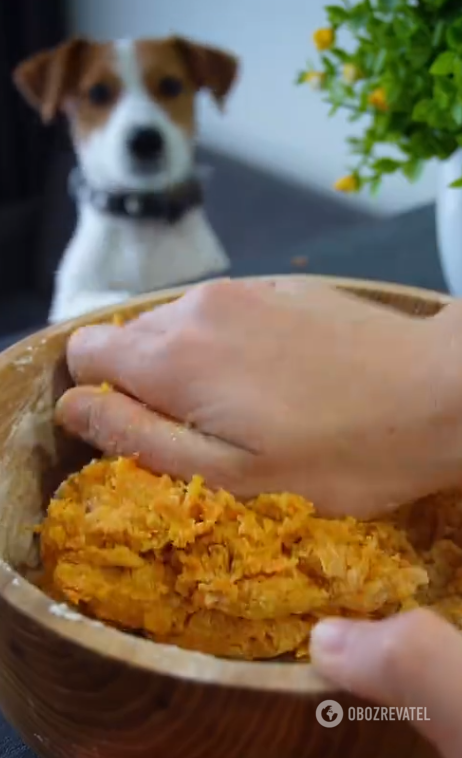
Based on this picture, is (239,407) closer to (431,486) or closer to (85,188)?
(431,486)

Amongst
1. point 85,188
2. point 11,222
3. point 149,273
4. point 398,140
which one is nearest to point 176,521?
point 398,140

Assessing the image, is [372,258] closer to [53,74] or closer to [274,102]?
[53,74]

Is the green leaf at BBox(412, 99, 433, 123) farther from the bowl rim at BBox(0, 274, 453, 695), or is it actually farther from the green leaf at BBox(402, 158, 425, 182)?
the bowl rim at BBox(0, 274, 453, 695)

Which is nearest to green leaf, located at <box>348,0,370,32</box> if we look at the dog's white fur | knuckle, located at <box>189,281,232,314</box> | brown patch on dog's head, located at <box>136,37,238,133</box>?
knuckle, located at <box>189,281,232,314</box>

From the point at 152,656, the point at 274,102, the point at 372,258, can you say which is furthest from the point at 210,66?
the point at 152,656

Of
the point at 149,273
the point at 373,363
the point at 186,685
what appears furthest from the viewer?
the point at 149,273

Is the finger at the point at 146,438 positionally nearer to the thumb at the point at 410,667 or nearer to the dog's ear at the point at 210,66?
the thumb at the point at 410,667
